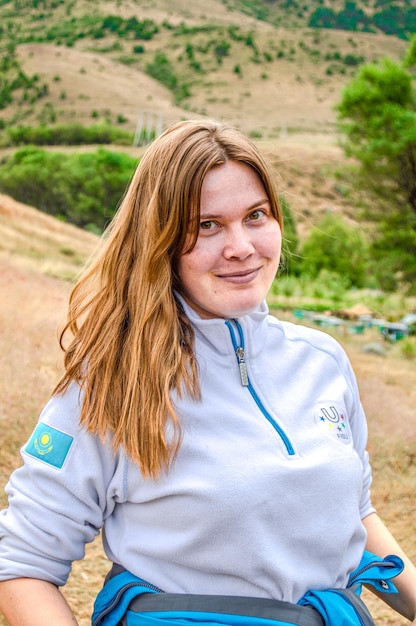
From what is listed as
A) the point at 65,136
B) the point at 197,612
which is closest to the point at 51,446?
the point at 197,612

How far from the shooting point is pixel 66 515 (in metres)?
1.44

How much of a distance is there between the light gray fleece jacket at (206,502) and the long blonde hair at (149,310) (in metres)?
0.04

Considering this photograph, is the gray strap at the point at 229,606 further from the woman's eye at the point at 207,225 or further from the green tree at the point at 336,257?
the green tree at the point at 336,257

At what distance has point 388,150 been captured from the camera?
13891mm

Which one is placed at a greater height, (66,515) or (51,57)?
(66,515)

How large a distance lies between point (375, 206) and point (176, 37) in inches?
3725

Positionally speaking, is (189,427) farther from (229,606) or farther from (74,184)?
(74,184)

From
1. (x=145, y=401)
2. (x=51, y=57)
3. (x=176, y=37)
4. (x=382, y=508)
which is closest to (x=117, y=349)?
(x=145, y=401)

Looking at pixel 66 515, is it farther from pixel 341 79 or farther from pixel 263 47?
pixel 263 47

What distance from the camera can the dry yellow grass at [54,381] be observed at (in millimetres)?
3865

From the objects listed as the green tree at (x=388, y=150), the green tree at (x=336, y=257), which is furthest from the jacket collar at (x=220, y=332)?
the green tree at (x=336, y=257)

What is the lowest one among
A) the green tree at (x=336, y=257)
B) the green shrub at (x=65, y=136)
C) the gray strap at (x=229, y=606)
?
the green shrub at (x=65, y=136)

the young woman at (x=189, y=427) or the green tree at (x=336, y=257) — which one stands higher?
the young woman at (x=189, y=427)

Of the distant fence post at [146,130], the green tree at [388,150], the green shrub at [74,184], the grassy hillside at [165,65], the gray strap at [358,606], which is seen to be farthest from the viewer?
the grassy hillside at [165,65]
